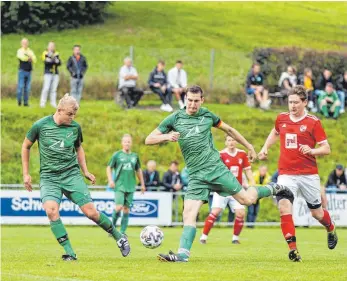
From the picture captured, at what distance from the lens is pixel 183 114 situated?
14000mm

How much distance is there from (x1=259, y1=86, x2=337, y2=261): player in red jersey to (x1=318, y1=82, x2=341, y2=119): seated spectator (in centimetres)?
2124

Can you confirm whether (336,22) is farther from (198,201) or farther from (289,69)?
(198,201)

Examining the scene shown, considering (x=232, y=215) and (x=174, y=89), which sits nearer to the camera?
(x=232, y=215)

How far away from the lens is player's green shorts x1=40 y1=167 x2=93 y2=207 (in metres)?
14.2

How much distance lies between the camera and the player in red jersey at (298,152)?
14.5m

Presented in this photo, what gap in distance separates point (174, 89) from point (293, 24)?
28507mm

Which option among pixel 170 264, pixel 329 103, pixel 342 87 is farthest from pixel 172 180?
pixel 170 264

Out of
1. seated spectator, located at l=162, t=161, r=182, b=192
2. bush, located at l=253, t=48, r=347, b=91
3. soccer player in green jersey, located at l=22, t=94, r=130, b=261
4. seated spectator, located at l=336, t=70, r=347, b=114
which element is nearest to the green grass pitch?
soccer player in green jersey, located at l=22, t=94, r=130, b=261

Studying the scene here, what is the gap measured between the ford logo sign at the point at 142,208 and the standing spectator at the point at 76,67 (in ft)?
21.5

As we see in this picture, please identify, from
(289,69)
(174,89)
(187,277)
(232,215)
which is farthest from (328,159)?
(187,277)

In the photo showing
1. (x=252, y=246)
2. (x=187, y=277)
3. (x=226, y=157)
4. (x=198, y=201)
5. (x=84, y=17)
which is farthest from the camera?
(x=84, y=17)

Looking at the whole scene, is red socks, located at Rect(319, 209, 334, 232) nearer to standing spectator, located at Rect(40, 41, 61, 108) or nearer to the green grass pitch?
the green grass pitch

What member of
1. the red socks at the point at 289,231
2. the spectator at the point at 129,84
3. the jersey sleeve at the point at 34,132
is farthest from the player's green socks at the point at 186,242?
the spectator at the point at 129,84

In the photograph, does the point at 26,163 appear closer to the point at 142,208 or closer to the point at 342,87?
the point at 142,208
